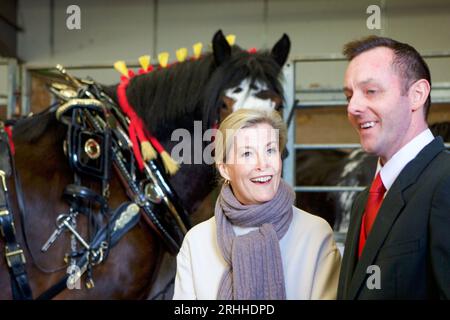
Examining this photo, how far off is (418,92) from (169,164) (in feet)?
3.71

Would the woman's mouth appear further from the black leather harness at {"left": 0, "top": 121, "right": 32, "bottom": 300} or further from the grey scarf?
the black leather harness at {"left": 0, "top": 121, "right": 32, "bottom": 300}

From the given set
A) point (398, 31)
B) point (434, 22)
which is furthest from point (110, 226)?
point (434, 22)

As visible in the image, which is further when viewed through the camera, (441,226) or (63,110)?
(63,110)

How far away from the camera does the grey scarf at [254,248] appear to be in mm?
967

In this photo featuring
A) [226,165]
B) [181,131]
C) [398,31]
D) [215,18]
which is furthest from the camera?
[215,18]

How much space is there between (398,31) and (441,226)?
2066mm

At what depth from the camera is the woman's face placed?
3.31 ft

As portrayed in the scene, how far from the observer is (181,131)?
6.38ft

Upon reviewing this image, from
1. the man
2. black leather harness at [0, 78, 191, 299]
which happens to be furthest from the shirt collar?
black leather harness at [0, 78, 191, 299]

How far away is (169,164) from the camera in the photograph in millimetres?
1894

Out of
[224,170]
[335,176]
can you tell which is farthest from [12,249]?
[335,176]

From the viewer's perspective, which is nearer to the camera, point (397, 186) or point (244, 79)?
point (397, 186)

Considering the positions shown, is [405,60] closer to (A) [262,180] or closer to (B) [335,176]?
(A) [262,180]
